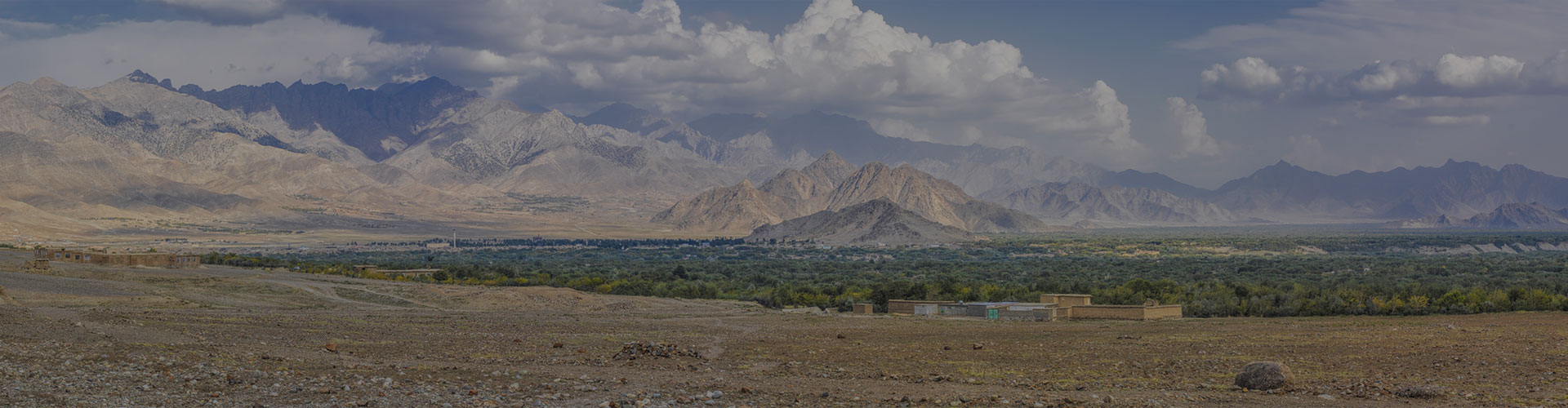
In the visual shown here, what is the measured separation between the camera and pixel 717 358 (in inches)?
1077

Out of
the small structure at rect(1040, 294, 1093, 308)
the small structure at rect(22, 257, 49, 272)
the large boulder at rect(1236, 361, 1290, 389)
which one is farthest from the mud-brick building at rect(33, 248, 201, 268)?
the large boulder at rect(1236, 361, 1290, 389)

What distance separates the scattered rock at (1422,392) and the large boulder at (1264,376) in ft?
5.94

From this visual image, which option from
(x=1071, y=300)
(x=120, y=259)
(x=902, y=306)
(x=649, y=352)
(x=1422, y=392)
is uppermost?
(x=120, y=259)

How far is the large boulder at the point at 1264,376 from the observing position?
68.3 feet

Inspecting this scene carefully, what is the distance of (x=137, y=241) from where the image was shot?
17325cm

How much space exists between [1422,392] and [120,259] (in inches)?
2996

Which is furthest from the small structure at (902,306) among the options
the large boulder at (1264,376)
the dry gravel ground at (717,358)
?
the large boulder at (1264,376)

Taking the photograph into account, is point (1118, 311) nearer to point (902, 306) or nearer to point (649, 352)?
point (902, 306)

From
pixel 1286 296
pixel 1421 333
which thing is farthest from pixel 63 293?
pixel 1286 296

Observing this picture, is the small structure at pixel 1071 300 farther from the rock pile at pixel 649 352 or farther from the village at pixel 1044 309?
the rock pile at pixel 649 352

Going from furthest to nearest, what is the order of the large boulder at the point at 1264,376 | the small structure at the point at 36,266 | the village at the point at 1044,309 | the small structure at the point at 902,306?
the small structure at the point at 36,266 → the small structure at the point at 902,306 → the village at the point at 1044,309 → the large boulder at the point at 1264,376

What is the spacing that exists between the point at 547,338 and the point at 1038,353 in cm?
1326


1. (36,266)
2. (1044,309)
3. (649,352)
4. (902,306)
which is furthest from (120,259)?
(649,352)

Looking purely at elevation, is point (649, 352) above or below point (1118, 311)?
above
